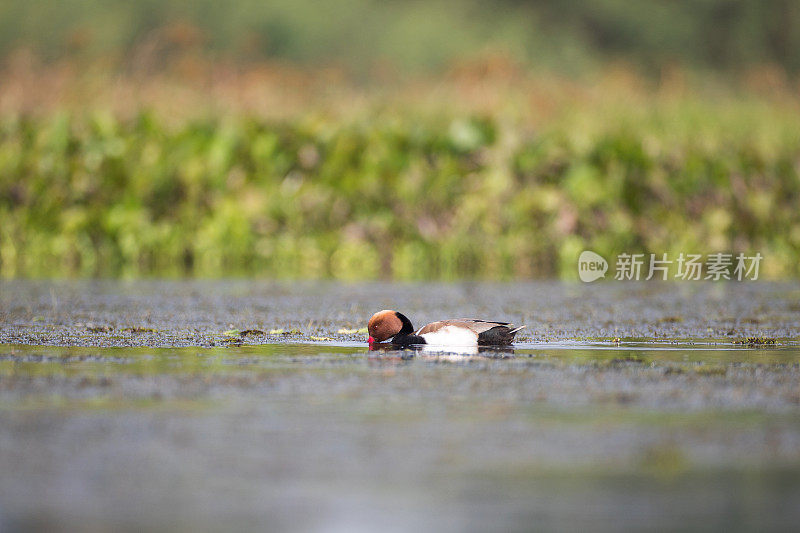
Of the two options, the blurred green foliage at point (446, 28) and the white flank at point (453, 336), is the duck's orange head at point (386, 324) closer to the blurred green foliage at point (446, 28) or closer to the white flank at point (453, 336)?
the white flank at point (453, 336)

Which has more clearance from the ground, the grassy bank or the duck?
the grassy bank

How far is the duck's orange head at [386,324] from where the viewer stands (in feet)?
22.6

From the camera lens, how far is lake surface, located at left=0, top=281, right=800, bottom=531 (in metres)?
3.47

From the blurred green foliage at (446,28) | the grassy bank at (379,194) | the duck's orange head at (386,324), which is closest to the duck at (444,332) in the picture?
the duck's orange head at (386,324)

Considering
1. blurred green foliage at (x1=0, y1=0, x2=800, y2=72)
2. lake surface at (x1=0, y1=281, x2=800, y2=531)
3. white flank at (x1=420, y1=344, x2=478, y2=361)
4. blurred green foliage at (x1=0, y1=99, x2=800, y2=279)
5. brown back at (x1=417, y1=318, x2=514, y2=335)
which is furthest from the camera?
blurred green foliage at (x1=0, y1=0, x2=800, y2=72)

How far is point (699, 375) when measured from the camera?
578cm

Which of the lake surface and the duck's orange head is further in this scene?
the duck's orange head

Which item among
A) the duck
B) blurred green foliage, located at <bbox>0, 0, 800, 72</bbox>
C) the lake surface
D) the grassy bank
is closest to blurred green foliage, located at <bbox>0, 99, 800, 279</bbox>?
the grassy bank

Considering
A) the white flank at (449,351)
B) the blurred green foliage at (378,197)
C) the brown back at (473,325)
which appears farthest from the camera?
the blurred green foliage at (378,197)

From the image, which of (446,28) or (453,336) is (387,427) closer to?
(453,336)

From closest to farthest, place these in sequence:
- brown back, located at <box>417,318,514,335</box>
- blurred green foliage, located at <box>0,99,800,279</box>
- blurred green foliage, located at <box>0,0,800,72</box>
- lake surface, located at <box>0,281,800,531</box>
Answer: lake surface, located at <box>0,281,800,531</box>
brown back, located at <box>417,318,514,335</box>
blurred green foliage, located at <box>0,99,800,279</box>
blurred green foliage, located at <box>0,0,800,72</box>

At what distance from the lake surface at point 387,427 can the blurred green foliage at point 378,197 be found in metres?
5.49

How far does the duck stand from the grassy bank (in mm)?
6120

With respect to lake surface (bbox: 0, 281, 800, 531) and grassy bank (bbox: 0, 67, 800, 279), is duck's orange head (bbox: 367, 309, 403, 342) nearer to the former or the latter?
lake surface (bbox: 0, 281, 800, 531)
